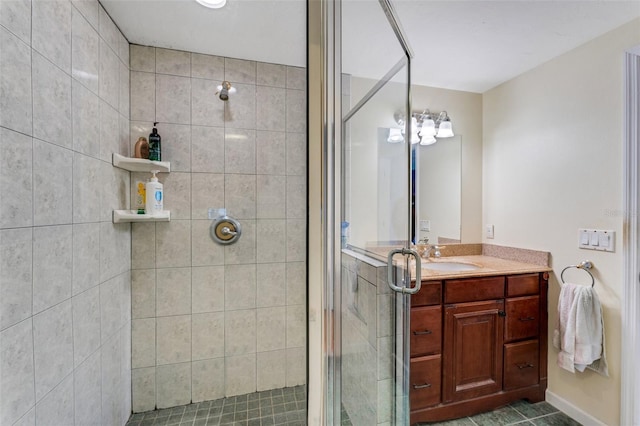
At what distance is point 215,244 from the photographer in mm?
1672

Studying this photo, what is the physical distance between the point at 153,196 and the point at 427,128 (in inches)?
72.7

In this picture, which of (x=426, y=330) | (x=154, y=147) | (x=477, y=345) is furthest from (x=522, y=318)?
(x=154, y=147)

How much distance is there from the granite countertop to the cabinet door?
0.17 meters

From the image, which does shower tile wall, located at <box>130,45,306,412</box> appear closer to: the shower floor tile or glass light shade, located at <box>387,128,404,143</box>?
the shower floor tile

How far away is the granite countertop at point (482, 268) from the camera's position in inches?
59.2

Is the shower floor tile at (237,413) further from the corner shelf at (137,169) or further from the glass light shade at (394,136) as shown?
the glass light shade at (394,136)

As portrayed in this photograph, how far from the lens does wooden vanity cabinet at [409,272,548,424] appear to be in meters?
1.46

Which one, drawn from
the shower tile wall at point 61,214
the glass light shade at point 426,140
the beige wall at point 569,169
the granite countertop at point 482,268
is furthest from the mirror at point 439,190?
the shower tile wall at point 61,214

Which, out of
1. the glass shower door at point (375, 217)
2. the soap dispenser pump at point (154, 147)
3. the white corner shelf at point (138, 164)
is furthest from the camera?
the soap dispenser pump at point (154, 147)

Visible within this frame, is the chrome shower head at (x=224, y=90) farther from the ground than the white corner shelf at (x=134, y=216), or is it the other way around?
the chrome shower head at (x=224, y=90)

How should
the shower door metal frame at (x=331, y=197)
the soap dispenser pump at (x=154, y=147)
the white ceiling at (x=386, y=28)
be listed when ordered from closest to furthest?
the shower door metal frame at (x=331, y=197) → the white ceiling at (x=386, y=28) → the soap dispenser pump at (x=154, y=147)

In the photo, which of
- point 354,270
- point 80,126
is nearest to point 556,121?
point 354,270

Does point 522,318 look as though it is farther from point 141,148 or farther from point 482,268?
point 141,148

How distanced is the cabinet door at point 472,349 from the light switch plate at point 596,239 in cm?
54
